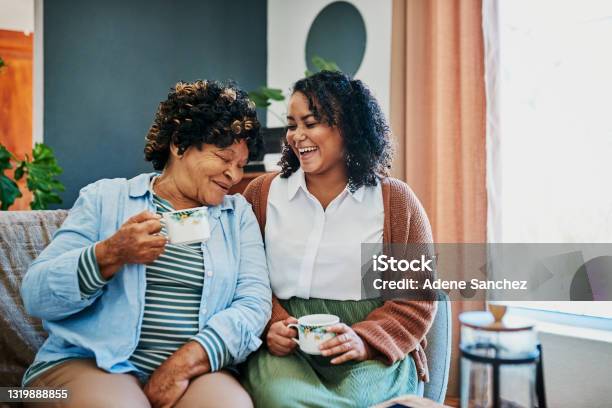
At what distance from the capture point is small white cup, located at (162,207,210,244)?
114cm

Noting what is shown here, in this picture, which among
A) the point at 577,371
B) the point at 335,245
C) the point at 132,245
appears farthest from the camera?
the point at 577,371

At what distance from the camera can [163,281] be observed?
129 cm

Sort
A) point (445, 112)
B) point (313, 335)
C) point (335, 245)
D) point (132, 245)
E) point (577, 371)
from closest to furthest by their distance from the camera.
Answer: point (132, 245) < point (313, 335) < point (335, 245) < point (577, 371) < point (445, 112)

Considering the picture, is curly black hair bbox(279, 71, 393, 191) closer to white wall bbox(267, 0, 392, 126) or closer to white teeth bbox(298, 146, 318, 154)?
white teeth bbox(298, 146, 318, 154)

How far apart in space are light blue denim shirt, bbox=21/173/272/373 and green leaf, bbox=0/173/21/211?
169cm

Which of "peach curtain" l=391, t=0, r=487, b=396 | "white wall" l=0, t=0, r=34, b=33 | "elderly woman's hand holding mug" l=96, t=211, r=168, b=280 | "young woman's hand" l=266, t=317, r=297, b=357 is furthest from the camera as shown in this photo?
"white wall" l=0, t=0, r=34, b=33

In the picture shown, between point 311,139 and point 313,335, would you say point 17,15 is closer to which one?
point 311,139

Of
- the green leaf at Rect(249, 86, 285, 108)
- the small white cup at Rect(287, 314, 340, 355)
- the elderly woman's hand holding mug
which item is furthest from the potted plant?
the small white cup at Rect(287, 314, 340, 355)

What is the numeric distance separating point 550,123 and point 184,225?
1805 millimetres

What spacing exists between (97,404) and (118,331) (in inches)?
6.6

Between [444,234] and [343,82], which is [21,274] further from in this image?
[444,234]

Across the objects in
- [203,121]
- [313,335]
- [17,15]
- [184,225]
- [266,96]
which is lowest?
[313,335]

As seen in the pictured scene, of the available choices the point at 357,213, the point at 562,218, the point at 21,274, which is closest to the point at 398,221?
the point at 357,213

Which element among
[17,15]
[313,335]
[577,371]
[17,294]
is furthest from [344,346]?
[17,15]
